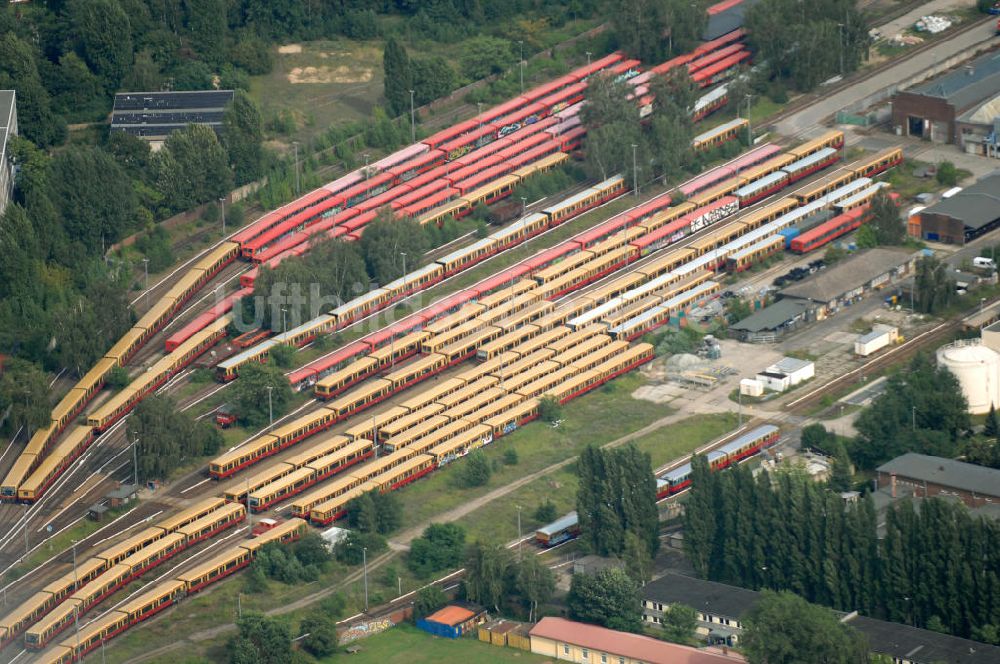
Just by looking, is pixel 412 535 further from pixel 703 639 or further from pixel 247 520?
pixel 703 639

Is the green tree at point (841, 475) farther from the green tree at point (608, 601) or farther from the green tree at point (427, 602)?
the green tree at point (427, 602)

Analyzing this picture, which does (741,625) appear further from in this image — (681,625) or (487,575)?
(487,575)

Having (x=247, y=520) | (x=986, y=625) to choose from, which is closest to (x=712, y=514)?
(x=986, y=625)

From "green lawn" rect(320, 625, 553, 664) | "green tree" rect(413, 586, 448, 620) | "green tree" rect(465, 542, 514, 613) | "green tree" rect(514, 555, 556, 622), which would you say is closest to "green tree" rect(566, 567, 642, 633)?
"green tree" rect(514, 555, 556, 622)

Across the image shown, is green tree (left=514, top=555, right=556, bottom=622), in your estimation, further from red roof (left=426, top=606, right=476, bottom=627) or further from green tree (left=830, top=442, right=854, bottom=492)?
green tree (left=830, top=442, right=854, bottom=492)

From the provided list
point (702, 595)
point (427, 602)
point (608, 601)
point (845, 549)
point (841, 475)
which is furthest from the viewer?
point (841, 475)

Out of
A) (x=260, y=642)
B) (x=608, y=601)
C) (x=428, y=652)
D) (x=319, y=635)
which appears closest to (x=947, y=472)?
(x=608, y=601)

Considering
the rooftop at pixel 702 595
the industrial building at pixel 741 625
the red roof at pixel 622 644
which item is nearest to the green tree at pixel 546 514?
the rooftop at pixel 702 595
